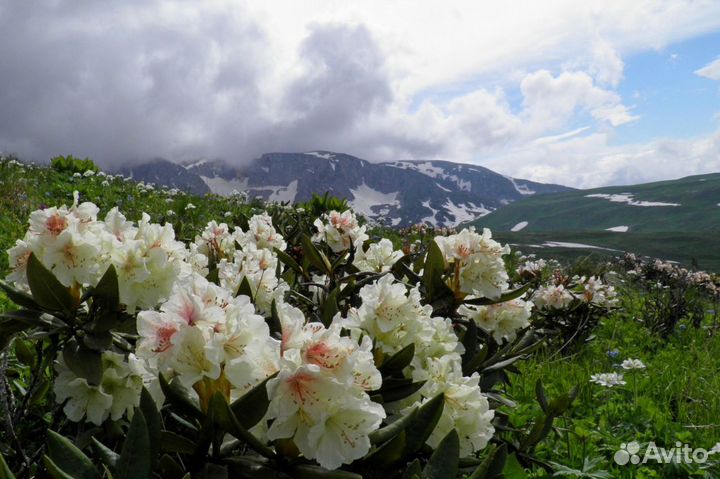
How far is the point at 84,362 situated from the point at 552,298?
13.5 ft

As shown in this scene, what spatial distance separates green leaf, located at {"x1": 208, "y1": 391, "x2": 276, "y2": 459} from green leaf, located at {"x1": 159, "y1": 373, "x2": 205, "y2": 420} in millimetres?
106

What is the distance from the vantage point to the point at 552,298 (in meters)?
4.71

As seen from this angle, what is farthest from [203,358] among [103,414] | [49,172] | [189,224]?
[49,172]

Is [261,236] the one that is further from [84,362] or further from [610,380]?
[610,380]

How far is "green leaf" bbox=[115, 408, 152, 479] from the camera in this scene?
99cm

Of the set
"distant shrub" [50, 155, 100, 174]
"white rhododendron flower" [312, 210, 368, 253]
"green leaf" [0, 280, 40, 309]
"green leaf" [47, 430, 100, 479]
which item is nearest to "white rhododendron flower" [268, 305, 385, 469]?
"green leaf" [47, 430, 100, 479]

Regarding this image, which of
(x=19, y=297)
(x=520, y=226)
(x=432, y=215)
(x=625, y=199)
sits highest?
(x=625, y=199)

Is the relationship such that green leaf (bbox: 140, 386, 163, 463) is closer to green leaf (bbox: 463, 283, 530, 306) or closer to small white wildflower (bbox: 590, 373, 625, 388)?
green leaf (bbox: 463, 283, 530, 306)

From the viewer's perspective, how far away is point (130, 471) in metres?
0.99

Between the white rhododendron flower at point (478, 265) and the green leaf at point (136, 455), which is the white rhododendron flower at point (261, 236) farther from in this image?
the green leaf at point (136, 455)

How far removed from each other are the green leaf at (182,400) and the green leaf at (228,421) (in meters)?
0.11

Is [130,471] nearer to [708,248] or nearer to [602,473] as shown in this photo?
[602,473]

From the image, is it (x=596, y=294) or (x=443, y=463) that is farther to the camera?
(x=596, y=294)

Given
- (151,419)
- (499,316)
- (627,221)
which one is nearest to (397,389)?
(151,419)
